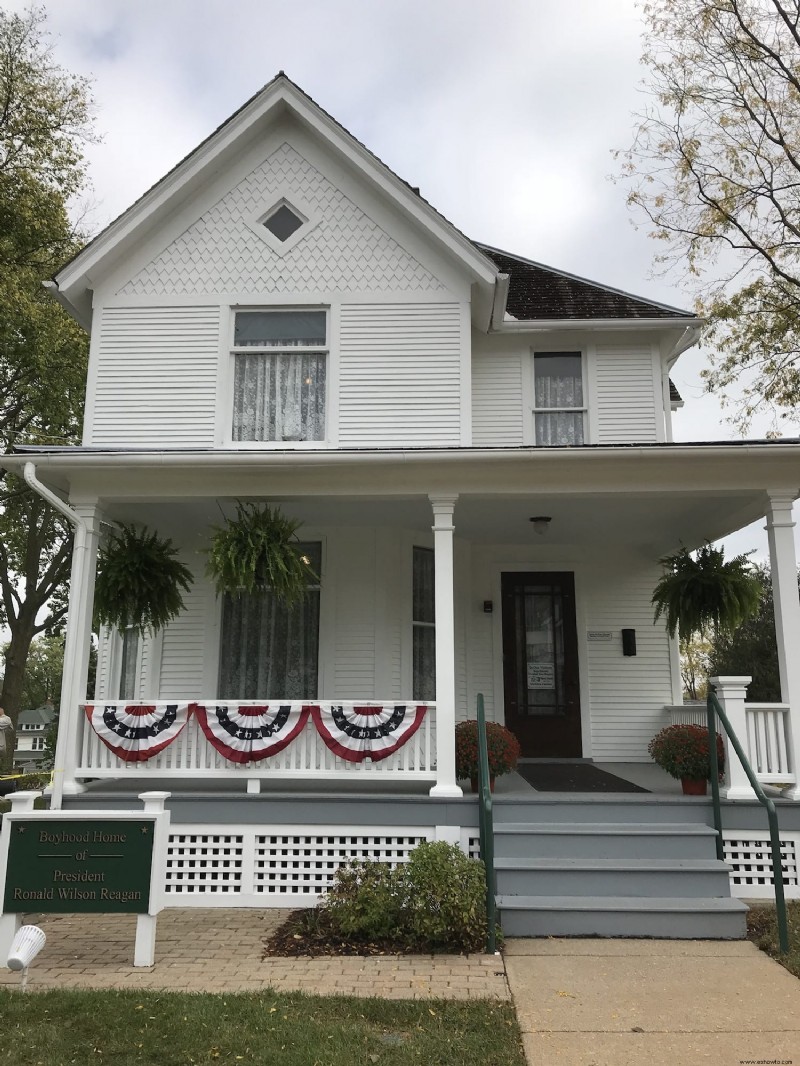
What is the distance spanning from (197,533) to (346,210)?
4272 millimetres

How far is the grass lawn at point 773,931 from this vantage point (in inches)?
218

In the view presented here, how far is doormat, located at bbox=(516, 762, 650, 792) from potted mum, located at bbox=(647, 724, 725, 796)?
0.42 m

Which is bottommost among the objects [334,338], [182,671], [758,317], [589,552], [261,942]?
[261,942]

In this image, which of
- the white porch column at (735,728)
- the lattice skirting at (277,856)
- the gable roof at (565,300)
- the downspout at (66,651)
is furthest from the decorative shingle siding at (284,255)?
the lattice skirting at (277,856)

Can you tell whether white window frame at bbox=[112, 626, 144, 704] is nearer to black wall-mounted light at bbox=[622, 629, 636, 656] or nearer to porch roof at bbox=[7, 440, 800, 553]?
porch roof at bbox=[7, 440, 800, 553]

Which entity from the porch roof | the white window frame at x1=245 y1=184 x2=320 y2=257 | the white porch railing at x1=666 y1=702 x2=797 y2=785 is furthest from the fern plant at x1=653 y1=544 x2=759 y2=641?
the white window frame at x1=245 y1=184 x2=320 y2=257

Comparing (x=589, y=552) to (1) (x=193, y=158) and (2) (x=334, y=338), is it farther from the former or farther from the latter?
(1) (x=193, y=158)

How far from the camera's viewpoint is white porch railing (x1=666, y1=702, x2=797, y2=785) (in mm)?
7262

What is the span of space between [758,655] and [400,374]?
14.3 m

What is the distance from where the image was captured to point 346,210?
9664 millimetres

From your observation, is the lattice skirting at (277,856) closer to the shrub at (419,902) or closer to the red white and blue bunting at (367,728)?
the red white and blue bunting at (367,728)

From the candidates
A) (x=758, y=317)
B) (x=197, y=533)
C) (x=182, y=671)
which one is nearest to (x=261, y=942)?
(x=182, y=671)

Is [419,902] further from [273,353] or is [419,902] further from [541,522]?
[273,353]

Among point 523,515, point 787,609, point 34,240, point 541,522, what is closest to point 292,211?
point 523,515
